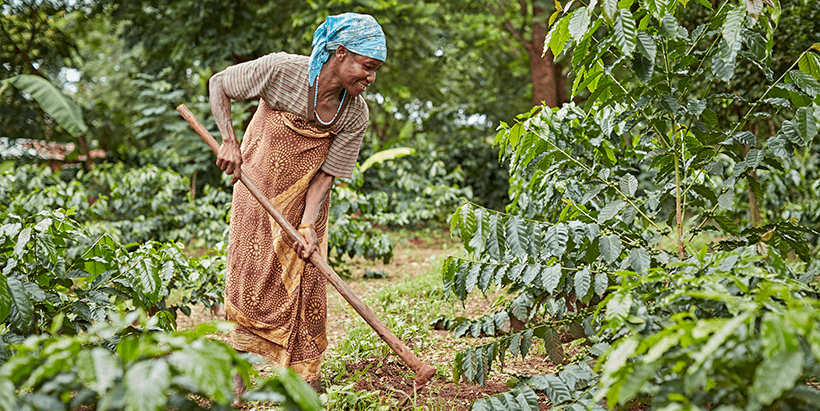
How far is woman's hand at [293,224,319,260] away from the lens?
2.49 meters

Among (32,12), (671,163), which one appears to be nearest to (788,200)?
(671,163)

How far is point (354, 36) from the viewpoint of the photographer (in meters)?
2.32

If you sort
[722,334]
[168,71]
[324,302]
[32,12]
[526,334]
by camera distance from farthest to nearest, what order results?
[32,12]
[168,71]
[324,302]
[526,334]
[722,334]

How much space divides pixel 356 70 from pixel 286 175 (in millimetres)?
620

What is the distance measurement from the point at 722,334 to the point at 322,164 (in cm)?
205

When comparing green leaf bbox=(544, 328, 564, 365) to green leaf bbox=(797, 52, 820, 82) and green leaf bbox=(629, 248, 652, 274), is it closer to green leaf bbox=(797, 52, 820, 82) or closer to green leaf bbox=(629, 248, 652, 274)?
green leaf bbox=(629, 248, 652, 274)

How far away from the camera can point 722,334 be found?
0.98 meters

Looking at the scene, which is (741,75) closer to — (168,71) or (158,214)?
(158,214)

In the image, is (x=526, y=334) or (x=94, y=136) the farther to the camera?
(x=94, y=136)

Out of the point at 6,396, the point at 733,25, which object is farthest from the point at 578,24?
the point at 6,396

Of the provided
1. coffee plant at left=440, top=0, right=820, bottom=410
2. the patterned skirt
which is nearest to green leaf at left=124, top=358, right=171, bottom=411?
coffee plant at left=440, top=0, right=820, bottom=410

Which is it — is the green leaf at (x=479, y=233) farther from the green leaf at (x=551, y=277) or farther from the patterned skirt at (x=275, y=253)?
the patterned skirt at (x=275, y=253)

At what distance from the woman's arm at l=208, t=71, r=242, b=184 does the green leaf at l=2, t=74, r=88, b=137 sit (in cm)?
515

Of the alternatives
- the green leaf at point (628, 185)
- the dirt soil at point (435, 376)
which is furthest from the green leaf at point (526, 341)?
the green leaf at point (628, 185)
